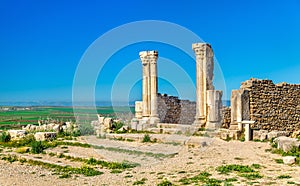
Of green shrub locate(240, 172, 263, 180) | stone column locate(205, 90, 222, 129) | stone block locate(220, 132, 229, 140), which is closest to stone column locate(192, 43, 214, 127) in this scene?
stone column locate(205, 90, 222, 129)

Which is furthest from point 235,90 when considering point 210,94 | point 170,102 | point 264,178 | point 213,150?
point 264,178

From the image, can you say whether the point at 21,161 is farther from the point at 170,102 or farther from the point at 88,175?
the point at 170,102

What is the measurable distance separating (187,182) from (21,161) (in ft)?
22.2

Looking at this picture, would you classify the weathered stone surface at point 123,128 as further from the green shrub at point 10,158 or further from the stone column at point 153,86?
the green shrub at point 10,158

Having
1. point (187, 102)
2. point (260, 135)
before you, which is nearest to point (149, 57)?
point (187, 102)

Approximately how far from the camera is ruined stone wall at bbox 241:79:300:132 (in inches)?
675

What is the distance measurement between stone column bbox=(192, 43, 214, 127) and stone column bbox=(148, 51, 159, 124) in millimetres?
3157

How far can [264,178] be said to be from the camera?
313 inches

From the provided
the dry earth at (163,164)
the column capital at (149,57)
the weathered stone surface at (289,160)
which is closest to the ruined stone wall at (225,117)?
the dry earth at (163,164)

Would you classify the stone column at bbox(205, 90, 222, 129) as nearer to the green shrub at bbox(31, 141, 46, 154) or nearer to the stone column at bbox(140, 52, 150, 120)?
the stone column at bbox(140, 52, 150, 120)

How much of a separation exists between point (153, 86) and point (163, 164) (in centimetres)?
1034

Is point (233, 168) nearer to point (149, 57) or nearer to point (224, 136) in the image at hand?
point (224, 136)

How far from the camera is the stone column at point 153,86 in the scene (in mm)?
20125

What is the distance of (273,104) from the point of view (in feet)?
58.3
